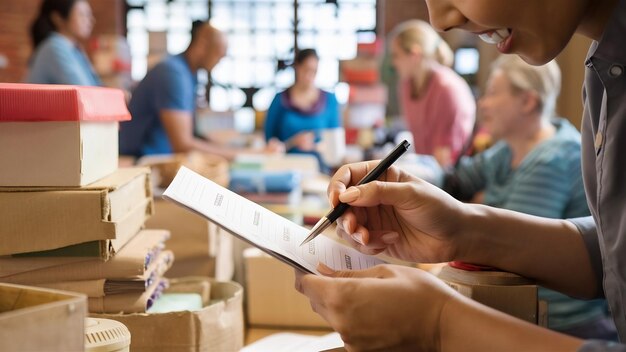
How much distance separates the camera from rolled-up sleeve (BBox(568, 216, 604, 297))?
110 centimetres

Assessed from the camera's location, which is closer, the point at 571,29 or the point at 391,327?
the point at 391,327

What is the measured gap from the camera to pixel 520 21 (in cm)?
86

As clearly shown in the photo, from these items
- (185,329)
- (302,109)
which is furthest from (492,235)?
(302,109)

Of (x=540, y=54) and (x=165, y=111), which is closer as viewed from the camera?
(x=540, y=54)

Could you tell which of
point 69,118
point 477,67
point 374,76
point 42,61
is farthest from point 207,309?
point 477,67

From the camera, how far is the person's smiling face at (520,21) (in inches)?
33.6

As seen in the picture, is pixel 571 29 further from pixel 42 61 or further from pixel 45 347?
pixel 42 61

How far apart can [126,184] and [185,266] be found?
22.7 inches

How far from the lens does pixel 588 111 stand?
1.08 m

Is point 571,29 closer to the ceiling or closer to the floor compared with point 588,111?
closer to the ceiling

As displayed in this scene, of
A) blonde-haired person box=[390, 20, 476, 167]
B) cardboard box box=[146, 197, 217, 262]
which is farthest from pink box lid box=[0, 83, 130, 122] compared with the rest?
blonde-haired person box=[390, 20, 476, 167]

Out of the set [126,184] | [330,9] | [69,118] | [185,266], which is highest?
[330,9]

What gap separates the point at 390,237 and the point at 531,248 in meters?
0.21

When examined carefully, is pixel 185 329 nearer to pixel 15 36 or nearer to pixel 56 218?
pixel 56 218
